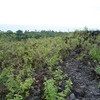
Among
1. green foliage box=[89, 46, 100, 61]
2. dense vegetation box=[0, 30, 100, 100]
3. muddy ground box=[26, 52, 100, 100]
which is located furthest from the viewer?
green foliage box=[89, 46, 100, 61]

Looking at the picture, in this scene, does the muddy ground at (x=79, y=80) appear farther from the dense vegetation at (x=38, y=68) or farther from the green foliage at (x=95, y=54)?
the green foliage at (x=95, y=54)

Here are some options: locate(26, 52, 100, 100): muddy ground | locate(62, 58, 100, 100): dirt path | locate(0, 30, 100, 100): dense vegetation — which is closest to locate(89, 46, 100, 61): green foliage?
locate(0, 30, 100, 100): dense vegetation

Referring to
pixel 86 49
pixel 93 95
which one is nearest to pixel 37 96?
pixel 93 95

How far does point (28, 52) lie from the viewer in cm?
576

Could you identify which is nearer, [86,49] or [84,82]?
[84,82]

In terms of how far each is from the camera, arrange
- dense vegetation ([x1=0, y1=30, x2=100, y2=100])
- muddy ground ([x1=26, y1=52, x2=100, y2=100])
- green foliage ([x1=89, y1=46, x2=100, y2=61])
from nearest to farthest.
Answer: dense vegetation ([x1=0, y1=30, x2=100, y2=100]) < muddy ground ([x1=26, y1=52, x2=100, y2=100]) < green foliage ([x1=89, y1=46, x2=100, y2=61])

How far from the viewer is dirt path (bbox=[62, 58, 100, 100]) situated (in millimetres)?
4091

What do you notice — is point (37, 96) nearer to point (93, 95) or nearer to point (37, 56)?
point (93, 95)

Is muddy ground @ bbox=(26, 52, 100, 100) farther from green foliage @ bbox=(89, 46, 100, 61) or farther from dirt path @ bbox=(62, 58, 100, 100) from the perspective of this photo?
green foliage @ bbox=(89, 46, 100, 61)

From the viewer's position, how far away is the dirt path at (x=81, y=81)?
4091 mm

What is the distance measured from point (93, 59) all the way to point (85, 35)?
8.50 ft

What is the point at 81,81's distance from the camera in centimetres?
470

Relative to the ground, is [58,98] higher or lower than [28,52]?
lower

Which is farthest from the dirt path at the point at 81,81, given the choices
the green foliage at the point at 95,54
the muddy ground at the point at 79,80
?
the green foliage at the point at 95,54
